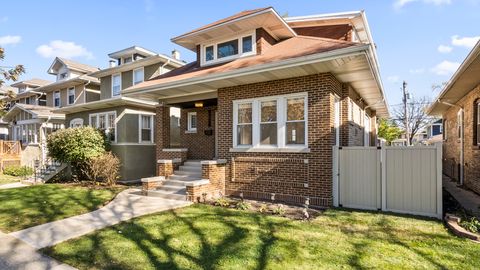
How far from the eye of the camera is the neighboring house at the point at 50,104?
2017cm

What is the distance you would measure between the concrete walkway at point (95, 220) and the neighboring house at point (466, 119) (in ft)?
28.4

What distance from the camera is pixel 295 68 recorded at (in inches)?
288

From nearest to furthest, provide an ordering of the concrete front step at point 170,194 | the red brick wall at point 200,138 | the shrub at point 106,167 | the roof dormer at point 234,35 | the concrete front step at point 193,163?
1. the concrete front step at point 170,194
2. the roof dormer at point 234,35
3. the concrete front step at point 193,163
4. the shrub at point 106,167
5. the red brick wall at point 200,138

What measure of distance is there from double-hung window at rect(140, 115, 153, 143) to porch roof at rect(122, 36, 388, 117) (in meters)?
4.19

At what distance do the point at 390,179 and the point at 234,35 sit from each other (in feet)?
22.3

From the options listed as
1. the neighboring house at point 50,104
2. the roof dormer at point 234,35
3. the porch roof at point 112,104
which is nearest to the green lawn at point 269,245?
the roof dormer at point 234,35

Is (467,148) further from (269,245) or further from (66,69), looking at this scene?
(66,69)

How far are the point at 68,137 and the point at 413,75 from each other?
3738 cm

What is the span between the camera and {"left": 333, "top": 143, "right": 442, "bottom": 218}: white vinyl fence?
6.46 m

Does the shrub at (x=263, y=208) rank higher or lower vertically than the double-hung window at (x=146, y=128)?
lower

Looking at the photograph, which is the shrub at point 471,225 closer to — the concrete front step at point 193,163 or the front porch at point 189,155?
the front porch at point 189,155

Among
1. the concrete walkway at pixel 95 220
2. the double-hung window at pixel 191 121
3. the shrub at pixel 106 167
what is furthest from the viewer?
the double-hung window at pixel 191 121

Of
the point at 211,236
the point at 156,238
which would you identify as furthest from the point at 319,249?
the point at 156,238

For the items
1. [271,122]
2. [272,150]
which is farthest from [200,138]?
[272,150]
